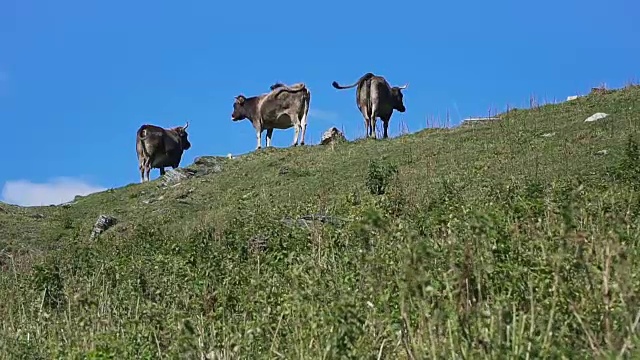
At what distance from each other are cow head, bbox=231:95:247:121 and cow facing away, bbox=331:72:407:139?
4.56m

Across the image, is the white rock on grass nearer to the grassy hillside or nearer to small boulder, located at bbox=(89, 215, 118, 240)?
the grassy hillside

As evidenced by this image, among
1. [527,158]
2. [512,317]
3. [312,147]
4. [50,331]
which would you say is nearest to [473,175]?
[527,158]

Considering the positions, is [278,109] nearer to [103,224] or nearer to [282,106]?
[282,106]

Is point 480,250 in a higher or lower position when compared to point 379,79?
lower

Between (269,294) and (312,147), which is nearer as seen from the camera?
(269,294)

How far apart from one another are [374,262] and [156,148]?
26349mm

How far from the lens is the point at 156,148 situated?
30328 millimetres

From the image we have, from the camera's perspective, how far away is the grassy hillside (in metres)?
4.04

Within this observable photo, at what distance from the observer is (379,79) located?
28.2 meters

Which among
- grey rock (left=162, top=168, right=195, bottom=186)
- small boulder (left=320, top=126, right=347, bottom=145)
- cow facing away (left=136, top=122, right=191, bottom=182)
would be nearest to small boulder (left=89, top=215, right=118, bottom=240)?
grey rock (left=162, top=168, right=195, bottom=186)

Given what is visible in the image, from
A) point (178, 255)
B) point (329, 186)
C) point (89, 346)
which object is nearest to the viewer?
point (89, 346)

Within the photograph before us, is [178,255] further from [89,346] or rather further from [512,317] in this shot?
[512,317]

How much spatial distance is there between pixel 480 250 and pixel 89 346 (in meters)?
2.54

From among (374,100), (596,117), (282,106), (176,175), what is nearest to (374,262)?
(596,117)
